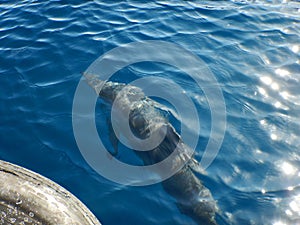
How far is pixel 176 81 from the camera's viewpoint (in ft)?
30.9

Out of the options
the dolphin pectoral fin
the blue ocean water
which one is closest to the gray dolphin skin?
the blue ocean water

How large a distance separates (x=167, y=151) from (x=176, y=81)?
9.79 feet

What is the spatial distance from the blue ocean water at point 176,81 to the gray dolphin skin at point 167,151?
187 mm

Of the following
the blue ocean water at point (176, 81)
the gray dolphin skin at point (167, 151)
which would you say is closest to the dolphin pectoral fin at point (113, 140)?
the blue ocean water at point (176, 81)

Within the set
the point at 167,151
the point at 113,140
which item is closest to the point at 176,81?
the point at 113,140

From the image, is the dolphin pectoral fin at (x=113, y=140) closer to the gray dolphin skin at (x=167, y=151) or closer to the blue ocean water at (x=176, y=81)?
the blue ocean water at (x=176, y=81)

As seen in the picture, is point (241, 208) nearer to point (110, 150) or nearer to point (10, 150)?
point (110, 150)

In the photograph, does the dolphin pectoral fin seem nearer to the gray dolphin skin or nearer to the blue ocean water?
the blue ocean water

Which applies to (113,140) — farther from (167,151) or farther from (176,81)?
(176,81)

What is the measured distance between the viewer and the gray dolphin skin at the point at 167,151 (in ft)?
20.6

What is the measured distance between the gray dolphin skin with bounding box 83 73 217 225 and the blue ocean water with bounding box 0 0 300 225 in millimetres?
187

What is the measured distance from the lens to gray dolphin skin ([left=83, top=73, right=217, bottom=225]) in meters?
6.29

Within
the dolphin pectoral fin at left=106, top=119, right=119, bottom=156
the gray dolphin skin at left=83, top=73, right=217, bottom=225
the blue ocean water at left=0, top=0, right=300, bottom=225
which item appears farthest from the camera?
the dolphin pectoral fin at left=106, top=119, right=119, bottom=156

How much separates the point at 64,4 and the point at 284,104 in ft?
30.4
